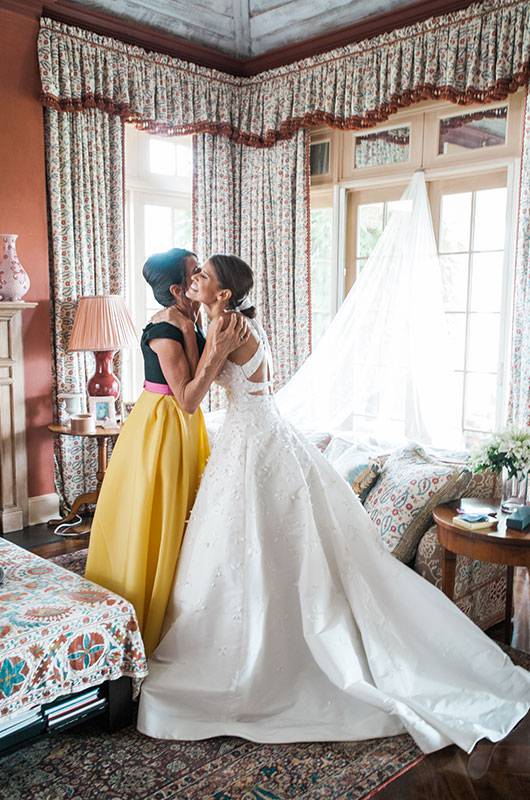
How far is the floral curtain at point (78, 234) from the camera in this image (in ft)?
15.4

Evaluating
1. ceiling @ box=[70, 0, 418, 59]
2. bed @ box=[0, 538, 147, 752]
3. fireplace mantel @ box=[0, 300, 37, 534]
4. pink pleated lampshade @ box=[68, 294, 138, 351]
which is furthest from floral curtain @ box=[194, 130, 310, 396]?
bed @ box=[0, 538, 147, 752]

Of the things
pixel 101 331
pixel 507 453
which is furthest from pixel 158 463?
pixel 101 331

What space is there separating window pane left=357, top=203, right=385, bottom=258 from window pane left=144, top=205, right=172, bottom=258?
1468mm

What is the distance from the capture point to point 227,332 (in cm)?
271

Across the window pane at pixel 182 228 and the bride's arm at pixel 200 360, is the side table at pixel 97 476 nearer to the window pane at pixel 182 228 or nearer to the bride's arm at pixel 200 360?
the window pane at pixel 182 228

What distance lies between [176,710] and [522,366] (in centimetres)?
268

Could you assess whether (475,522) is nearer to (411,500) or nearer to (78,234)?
(411,500)

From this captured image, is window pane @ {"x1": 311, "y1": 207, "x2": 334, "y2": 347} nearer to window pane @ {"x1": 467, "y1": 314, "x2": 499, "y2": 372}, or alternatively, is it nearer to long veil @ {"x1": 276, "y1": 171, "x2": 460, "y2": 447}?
long veil @ {"x1": 276, "y1": 171, "x2": 460, "y2": 447}

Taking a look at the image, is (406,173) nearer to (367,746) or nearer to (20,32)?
(20,32)

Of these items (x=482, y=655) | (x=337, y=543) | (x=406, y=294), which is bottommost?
(x=482, y=655)

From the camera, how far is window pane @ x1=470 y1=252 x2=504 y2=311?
4.41 m

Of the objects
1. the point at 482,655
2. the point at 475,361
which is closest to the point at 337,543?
the point at 482,655

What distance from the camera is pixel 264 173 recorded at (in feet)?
18.1

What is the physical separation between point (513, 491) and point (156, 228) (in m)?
3.60
